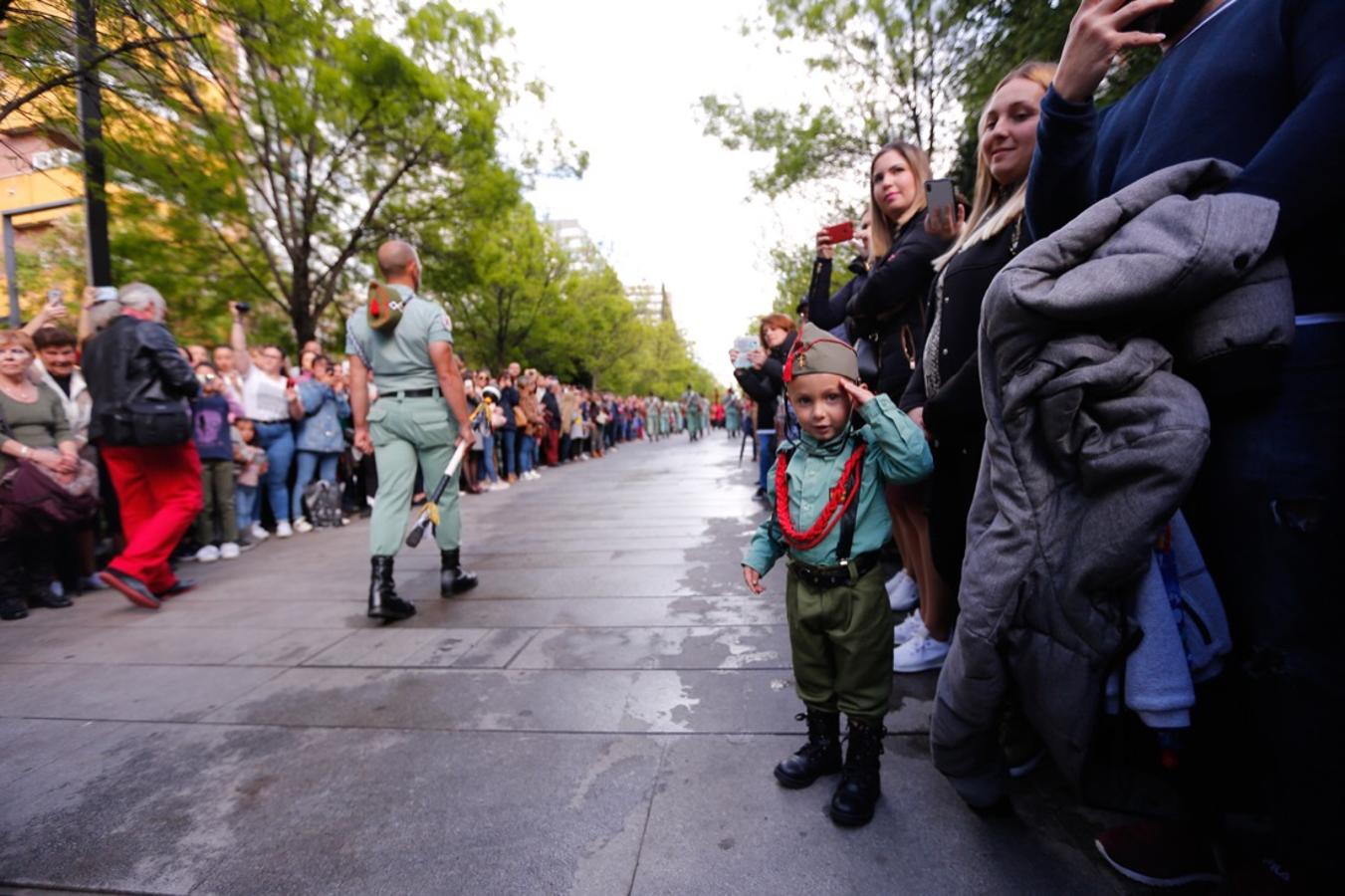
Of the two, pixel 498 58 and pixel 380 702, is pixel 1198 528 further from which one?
pixel 498 58

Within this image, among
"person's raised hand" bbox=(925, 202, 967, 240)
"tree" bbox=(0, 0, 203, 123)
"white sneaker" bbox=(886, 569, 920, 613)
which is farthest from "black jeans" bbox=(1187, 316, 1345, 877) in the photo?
"tree" bbox=(0, 0, 203, 123)

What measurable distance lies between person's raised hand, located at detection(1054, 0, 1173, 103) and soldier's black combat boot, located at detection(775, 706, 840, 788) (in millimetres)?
1809

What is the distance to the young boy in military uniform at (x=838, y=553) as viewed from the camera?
6.42 feet

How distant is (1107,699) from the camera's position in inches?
52.0

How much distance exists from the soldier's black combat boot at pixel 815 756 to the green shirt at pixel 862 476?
50 centimetres

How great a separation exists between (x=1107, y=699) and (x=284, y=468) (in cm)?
804

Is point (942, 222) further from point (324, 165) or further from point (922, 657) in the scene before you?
→ point (324, 165)

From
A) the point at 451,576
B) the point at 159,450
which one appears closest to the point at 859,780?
the point at 451,576

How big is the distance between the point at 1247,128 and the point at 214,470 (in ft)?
24.3

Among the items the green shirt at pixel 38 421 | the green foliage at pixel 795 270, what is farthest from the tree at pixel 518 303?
the green shirt at pixel 38 421

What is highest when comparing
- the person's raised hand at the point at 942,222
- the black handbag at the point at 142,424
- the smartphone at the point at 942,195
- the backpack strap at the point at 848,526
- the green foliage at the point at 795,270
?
the green foliage at the point at 795,270

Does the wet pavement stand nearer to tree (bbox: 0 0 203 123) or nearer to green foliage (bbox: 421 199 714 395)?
tree (bbox: 0 0 203 123)

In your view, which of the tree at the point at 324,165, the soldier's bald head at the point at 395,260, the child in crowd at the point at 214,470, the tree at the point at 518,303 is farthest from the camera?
the tree at the point at 518,303

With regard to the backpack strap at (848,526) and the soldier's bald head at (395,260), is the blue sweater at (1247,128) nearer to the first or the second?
the backpack strap at (848,526)
